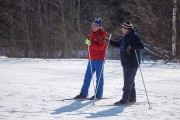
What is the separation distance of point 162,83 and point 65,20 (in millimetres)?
19517

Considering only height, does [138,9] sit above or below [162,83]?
above

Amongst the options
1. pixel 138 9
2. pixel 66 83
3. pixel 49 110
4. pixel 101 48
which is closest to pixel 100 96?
pixel 101 48

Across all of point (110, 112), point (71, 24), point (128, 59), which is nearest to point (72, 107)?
point (110, 112)

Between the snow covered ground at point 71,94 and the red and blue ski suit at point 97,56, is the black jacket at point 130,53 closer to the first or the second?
the red and blue ski suit at point 97,56

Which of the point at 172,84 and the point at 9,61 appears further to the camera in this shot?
the point at 9,61

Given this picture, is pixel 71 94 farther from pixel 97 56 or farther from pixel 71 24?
pixel 71 24

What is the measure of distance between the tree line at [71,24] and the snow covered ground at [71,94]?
925cm

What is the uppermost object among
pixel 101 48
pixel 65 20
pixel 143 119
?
pixel 65 20

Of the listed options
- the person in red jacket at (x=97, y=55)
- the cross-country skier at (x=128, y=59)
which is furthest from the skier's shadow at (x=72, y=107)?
the cross-country skier at (x=128, y=59)

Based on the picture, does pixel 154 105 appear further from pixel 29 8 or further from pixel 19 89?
pixel 29 8

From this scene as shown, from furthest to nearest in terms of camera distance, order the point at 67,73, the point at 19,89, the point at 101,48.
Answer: the point at 67,73, the point at 19,89, the point at 101,48

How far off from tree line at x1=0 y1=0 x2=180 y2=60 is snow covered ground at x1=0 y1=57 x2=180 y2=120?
925 centimetres

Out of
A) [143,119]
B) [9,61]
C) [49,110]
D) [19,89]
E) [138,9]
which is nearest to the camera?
[143,119]

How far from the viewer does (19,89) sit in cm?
1087
